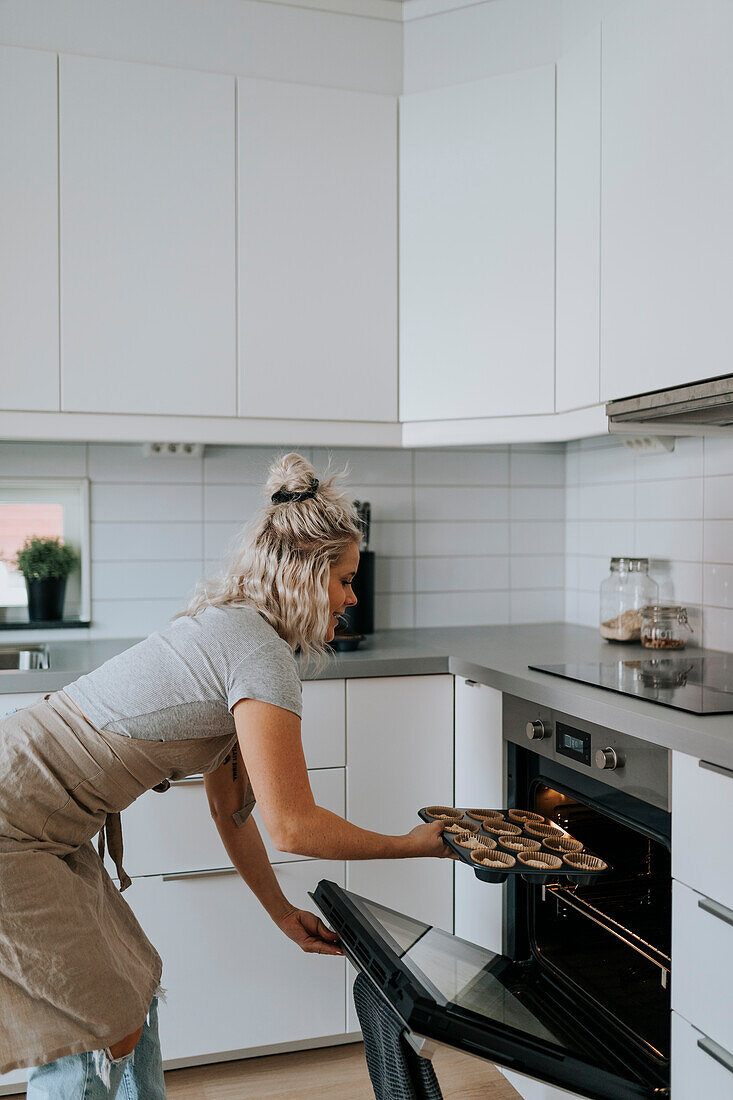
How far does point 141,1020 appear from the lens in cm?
129

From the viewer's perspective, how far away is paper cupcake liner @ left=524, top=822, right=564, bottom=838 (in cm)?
136

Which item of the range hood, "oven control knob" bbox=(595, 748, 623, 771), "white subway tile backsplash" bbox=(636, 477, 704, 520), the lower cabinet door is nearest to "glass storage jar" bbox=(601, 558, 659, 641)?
"white subway tile backsplash" bbox=(636, 477, 704, 520)

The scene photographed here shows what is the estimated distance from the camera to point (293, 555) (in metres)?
1.32

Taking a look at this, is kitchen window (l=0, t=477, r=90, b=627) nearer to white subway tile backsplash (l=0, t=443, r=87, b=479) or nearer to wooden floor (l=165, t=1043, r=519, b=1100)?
white subway tile backsplash (l=0, t=443, r=87, b=479)

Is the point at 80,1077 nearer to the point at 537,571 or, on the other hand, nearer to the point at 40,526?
the point at 40,526

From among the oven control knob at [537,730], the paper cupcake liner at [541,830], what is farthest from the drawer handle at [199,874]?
the paper cupcake liner at [541,830]

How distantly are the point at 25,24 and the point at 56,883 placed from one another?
6.01 ft

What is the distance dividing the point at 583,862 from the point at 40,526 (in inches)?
67.0

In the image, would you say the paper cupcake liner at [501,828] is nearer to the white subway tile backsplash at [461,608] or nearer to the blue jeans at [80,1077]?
the blue jeans at [80,1077]

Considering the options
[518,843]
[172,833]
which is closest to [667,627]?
[518,843]

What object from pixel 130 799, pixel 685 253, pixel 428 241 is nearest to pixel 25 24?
pixel 428 241

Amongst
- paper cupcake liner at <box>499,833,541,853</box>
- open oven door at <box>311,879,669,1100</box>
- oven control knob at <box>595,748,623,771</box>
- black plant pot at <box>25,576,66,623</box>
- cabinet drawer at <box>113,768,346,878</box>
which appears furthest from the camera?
black plant pot at <box>25,576,66,623</box>

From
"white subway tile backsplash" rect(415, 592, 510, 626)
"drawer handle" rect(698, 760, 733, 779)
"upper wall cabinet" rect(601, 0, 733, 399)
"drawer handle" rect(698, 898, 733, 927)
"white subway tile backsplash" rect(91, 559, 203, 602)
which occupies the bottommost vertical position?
"drawer handle" rect(698, 898, 733, 927)

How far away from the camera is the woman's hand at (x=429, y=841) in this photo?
4.20 feet
